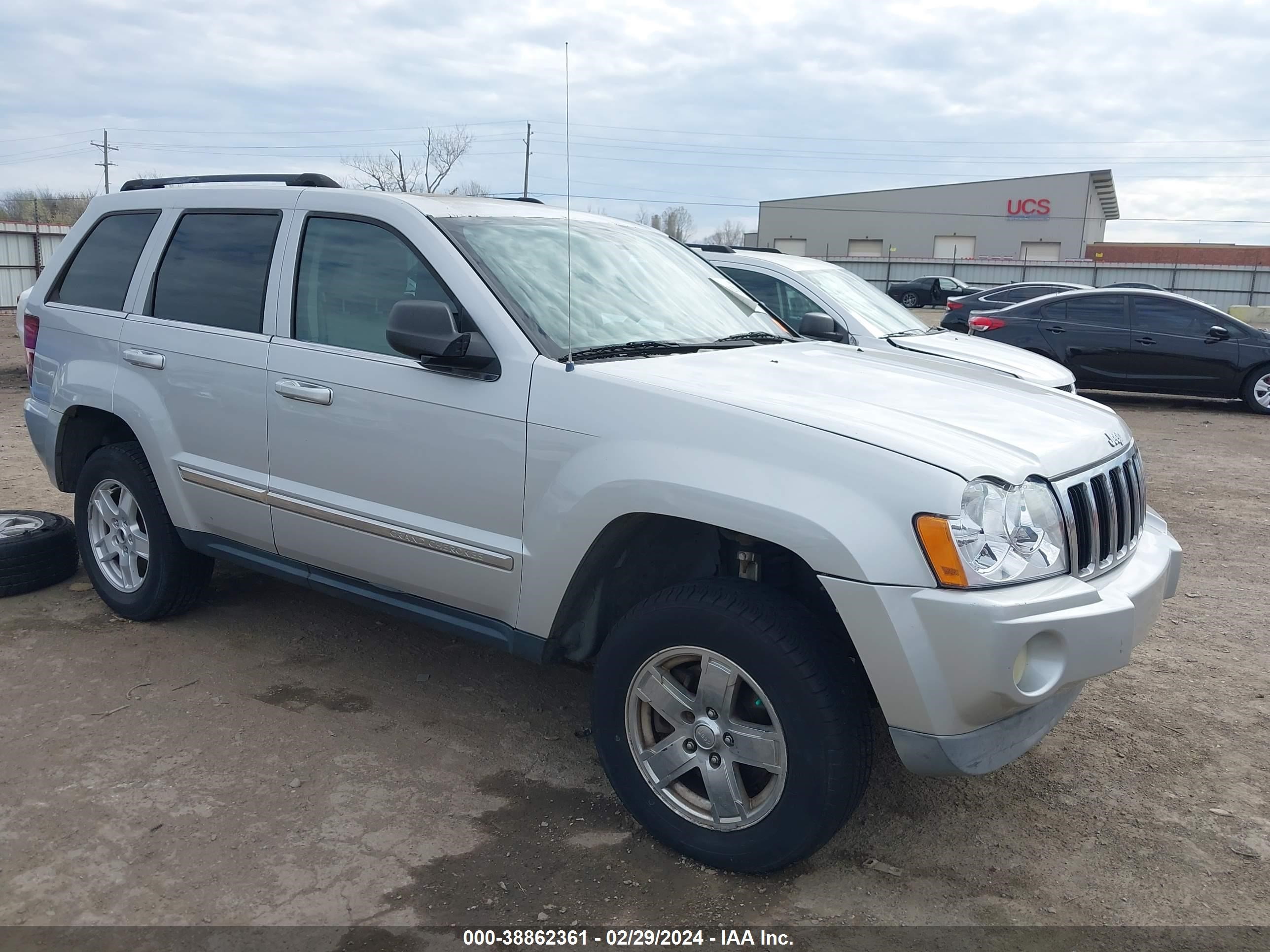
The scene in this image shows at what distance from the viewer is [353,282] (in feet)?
13.0

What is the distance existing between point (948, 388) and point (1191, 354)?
11183 millimetres

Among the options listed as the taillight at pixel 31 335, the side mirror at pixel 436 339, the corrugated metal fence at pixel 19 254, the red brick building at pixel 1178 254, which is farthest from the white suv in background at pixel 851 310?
the red brick building at pixel 1178 254

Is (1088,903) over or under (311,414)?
under

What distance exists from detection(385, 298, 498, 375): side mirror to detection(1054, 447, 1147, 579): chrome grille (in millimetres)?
1784

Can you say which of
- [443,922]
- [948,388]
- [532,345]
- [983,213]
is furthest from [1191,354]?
[983,213]

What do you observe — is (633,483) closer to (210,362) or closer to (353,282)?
(353,282)

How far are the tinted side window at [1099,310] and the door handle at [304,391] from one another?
11.9 metres

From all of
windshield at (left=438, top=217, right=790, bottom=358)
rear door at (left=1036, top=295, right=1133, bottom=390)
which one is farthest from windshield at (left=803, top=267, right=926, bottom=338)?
rear door at (left=1036, top=295, right=1133, bottom=390)

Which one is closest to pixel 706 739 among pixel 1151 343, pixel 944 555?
pixel 944 555

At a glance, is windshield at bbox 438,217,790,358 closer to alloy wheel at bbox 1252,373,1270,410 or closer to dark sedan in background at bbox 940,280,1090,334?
dark sedan in background at bbox 940,280,1090,334

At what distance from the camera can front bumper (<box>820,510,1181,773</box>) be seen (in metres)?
2.61

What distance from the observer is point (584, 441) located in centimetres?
319

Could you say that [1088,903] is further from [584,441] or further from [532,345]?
[532,345]

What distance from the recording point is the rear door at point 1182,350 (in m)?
13.0
